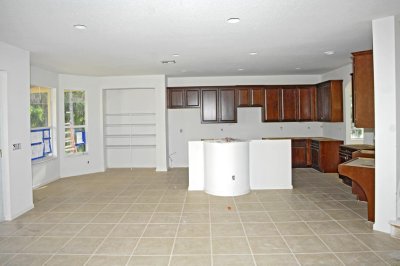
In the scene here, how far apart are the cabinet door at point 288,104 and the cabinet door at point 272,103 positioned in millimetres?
137

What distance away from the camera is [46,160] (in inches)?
257

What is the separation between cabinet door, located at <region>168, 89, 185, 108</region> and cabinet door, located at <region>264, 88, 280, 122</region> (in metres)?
2.31

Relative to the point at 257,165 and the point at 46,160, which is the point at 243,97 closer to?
the point at 257,165

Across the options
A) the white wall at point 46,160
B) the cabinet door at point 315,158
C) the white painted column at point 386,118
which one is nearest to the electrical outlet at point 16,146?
the white wall at point 46,160

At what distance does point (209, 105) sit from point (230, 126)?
927 millimetres

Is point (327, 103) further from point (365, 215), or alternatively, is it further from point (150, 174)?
point (150, 174)

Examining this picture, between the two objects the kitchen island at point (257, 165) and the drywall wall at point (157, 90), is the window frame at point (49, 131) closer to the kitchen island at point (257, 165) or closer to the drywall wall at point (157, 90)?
the drywall wall at point (157, 90)

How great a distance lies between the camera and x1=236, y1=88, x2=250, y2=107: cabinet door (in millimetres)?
7852

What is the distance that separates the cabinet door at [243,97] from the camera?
309 inches

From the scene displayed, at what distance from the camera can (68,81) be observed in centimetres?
722

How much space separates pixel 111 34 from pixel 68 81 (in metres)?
3.88

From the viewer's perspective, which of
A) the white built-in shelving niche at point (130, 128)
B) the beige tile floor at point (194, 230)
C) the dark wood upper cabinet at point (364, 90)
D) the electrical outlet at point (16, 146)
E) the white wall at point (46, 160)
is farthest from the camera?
the white built-in shelving niche at point (130, 128)

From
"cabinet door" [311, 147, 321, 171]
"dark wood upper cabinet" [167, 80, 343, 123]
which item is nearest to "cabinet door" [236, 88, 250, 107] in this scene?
"dark wood upper cabinet" [167, 80, 343, 123]

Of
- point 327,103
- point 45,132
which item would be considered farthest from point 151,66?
point 327,103
